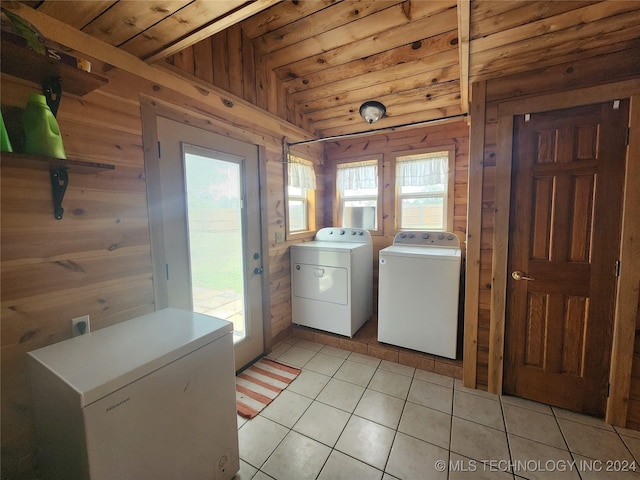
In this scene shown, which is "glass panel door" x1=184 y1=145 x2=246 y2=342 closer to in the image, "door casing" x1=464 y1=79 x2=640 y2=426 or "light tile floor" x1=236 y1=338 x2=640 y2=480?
Answer: "light tile floor" x1=236 y1=338 x2=640 y2=480

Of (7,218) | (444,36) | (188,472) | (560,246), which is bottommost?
(188,472)

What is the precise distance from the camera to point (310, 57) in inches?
91.9

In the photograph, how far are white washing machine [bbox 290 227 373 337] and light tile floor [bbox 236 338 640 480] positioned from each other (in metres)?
0.70

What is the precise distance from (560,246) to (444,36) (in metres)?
1.71

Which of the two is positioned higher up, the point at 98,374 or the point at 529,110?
the point at 529,110

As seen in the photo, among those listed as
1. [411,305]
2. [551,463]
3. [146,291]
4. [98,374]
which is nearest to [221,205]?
[146,291]

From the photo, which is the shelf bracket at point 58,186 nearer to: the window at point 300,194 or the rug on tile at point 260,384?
the rug on tile at point 260,384

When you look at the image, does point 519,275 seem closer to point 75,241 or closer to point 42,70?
point 75,241

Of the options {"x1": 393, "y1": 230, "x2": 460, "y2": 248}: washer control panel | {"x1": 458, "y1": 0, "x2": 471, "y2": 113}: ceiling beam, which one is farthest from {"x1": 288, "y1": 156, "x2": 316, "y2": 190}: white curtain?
{"x1": 458, "y1": 0, "x2": 471, "y2": 113}: ceiling beam

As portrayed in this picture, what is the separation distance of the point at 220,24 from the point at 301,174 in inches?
71.6

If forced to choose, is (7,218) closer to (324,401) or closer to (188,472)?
(188,472)

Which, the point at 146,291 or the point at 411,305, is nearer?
the point at 146,291

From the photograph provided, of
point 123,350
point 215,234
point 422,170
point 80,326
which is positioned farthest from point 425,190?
point 80,326

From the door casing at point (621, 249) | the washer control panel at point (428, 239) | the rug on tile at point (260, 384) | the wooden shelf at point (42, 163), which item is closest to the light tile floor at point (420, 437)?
the rug on tile at point (260, 384)
